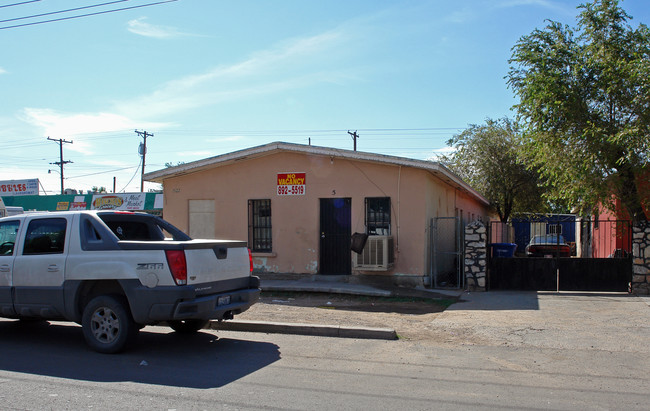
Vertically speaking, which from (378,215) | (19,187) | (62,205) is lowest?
(378,215)

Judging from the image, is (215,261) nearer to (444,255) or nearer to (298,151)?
(298,151)

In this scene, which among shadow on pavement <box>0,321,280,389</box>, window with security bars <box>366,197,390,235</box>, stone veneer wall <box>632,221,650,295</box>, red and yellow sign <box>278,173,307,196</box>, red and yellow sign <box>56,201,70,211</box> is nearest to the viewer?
shadow on pavement <box>0,321,280,389</box>

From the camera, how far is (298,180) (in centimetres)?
1416

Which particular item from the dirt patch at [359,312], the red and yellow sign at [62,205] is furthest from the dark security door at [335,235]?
the red and yellow sign at [62,205]

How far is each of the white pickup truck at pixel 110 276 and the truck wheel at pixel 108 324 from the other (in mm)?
12

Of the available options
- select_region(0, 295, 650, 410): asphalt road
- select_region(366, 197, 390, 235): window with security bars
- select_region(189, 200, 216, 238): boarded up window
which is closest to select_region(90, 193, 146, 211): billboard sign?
select_region(189, 200, 216, 238): boarded up window

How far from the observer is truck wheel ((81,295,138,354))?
663 centimetres

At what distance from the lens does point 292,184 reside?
1421cm

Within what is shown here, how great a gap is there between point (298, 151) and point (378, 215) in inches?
104

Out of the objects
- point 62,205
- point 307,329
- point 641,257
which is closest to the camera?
point 307,329

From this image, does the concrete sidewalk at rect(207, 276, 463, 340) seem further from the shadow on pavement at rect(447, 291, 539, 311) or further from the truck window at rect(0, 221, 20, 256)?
the truck window at rect(0, 221, 20, 256)

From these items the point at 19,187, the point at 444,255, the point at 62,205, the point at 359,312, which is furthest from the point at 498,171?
the point at 19,187

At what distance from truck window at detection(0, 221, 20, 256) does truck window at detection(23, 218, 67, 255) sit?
280 millimetres

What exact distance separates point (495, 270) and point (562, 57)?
535cm
